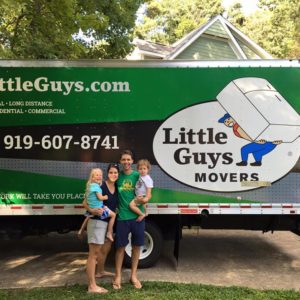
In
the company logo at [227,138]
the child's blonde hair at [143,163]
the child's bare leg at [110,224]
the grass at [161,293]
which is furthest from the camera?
the company logo at [227,138]

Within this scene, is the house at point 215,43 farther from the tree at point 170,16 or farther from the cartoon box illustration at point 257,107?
the tree at point 170,16

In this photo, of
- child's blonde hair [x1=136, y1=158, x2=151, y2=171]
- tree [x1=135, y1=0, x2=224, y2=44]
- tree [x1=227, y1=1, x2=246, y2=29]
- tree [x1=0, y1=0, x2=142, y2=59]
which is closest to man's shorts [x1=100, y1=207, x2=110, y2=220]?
child's blonde hair [x1=136, y1=158, x2=151, y2=171]

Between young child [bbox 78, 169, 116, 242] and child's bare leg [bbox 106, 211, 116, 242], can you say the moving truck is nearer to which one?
child's bare leg [bbox 106, 211, 116, 242]

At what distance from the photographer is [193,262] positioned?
7.32 m

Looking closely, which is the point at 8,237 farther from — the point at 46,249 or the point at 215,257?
the point at 215,257

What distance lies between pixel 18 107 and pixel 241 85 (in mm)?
3075

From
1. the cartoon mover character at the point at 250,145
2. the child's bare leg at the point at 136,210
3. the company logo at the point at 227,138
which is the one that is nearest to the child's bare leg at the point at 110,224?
the child's bare leg at the point at 136,210

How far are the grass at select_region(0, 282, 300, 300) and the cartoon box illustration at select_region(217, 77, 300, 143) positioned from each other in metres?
2.08

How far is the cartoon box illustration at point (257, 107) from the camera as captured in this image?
21.4 feet

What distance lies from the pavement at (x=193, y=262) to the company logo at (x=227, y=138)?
1329mm

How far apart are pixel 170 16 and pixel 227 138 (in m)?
43.5

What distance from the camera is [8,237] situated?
6.84 metres

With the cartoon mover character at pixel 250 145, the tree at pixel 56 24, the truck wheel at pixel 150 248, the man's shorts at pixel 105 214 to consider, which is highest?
the tree at pixel 56 24

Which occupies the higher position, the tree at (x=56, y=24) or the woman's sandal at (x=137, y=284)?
the tree at (x=56, y=24)
